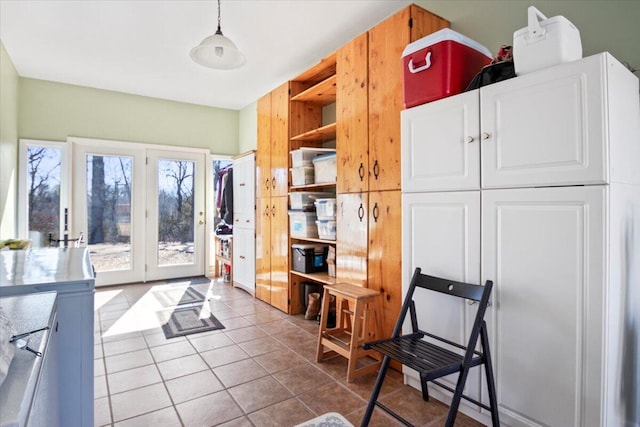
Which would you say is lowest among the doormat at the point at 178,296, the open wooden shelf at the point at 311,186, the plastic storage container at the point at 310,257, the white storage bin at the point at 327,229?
Result: the doormat at the point at 178,296

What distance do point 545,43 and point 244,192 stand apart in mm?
3847

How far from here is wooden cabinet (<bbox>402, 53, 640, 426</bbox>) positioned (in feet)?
4.32

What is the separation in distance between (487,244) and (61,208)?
205 inches

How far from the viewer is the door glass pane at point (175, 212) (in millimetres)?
5367

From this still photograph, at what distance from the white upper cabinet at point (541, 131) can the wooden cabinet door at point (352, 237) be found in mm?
773

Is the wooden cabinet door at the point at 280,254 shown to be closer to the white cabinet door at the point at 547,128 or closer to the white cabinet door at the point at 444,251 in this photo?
the white cabinet door at the point at 444,251

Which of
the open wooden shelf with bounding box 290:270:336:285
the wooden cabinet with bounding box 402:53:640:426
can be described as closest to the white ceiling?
the wooden cabinet with bounding box 402:53:640:426

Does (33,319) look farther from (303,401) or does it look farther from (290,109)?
(290,109)

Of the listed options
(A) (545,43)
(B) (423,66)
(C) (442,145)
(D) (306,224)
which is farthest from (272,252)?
(A) (545,43)

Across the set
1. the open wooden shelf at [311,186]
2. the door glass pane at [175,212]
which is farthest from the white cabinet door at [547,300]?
the door glass pane at [175,212]

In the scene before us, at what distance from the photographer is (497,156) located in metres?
1.63

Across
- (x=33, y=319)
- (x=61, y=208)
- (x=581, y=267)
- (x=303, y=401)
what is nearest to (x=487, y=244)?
(x=581, y=267)

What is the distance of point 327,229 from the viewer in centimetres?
322

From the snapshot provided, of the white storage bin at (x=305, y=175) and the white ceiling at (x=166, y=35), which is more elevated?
the white ceiling at (x=166, y=35)
